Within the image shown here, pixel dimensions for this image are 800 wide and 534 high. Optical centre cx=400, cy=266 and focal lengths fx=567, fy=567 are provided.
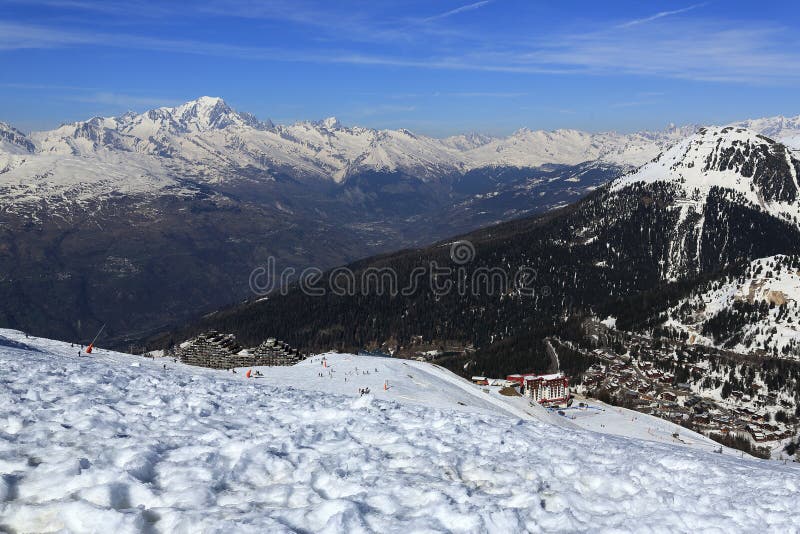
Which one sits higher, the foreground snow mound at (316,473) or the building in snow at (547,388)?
the foreground snow mound at (316,473)

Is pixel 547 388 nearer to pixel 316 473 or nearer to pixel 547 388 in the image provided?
pixel 547 388

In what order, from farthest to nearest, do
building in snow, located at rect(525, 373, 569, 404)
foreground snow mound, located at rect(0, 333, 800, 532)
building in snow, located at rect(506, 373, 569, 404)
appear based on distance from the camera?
building in snow, located at rect(506, 373, 569, 404) < building in snow, located at rect(525, 373, 569, 404) < foreground snow mound, located at rect(0, 333, 800, 532)

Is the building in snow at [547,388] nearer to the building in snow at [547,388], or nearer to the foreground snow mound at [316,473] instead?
the building in snow at [547,388]

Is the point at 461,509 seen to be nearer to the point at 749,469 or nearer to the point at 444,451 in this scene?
the point at 444,451

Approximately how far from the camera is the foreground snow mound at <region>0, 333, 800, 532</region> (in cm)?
1320

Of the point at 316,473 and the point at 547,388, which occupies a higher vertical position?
the point at 316,473

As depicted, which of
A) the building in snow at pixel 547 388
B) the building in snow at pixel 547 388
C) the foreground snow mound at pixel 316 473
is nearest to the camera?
the foreground snow mound at pixel 316 473

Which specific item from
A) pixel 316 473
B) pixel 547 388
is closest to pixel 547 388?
pixel 547 388

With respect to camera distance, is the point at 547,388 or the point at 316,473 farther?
the point at 547,388

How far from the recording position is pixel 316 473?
16.8 m

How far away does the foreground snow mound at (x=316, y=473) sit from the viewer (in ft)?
43.3

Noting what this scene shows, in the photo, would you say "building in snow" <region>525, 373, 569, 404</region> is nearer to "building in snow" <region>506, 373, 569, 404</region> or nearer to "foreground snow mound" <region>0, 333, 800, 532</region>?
"building in snow" <region>506, 373, 569, 404</region>

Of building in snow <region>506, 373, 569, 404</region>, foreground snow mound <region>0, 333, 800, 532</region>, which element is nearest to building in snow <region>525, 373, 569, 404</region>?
building in snow <region>506, 373, 569, 404</region>

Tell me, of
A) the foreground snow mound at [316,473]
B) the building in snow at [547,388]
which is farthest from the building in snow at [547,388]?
the foreground snow mound at [316,473]
